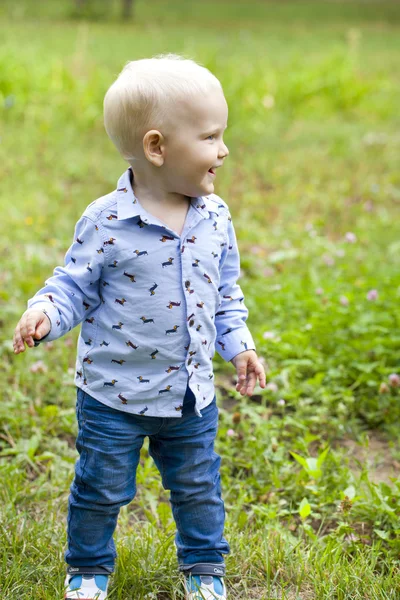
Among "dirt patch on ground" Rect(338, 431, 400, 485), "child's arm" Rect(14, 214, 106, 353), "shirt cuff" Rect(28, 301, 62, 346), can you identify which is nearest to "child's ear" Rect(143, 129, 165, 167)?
"child's arm" Rect(14, 214, 106, 353)

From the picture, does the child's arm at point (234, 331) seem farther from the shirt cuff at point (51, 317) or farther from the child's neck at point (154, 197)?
the shirt cuff at point (51, 317)

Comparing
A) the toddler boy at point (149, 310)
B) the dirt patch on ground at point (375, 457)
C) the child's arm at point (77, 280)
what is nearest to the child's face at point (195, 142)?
the toddler boy at point (149, 310)

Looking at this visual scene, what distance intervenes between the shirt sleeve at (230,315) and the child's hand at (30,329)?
0.54 m

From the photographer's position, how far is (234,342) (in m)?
2.13

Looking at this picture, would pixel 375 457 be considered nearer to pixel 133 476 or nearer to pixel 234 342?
pixel 234 342

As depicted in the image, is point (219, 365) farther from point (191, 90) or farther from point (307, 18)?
point (307, 18)

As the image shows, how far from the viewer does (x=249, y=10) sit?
27.3 metres

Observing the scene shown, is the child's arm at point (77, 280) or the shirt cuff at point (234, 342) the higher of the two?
the child's arm at point (77, 280)

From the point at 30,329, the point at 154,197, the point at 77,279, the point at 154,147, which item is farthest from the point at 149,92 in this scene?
the point at 30,329

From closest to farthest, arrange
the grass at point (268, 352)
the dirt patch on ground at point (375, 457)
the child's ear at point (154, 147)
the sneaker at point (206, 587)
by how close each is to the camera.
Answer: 1. the child's ear at point (154, 147)
2. the sneaker at point (206, 587)
3. the grass at point (268, 352)
4. the dirt patch on ground at point (375, 457)

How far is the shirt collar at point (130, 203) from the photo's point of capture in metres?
1.91

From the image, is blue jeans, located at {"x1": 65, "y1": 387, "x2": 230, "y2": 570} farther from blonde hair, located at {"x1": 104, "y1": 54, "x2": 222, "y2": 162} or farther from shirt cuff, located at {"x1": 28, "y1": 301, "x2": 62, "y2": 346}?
blonde hair, located at {"x1": 104, "y1": 54, "x2": 222, "y2": 162}

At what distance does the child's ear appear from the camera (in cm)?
185

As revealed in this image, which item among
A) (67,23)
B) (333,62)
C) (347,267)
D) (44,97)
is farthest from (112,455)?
(67,23)
